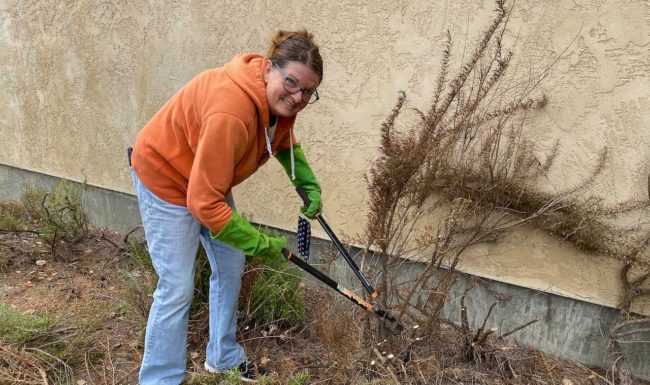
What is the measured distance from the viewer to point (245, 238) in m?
2.20

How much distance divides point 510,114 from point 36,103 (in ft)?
16.0

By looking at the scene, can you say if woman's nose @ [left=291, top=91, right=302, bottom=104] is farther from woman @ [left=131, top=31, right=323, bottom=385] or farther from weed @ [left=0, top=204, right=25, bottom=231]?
weed @ [left=0, top=204, right=25, bottom=231]

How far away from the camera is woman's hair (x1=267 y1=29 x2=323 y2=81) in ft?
6.90

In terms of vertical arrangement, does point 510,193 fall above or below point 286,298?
above

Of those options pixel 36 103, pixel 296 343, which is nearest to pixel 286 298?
pixel 296 343

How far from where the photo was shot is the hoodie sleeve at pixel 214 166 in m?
2.04

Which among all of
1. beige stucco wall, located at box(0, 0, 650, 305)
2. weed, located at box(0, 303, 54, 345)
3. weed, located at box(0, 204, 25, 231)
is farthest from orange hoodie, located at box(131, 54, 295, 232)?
weed, located at box(0, 204, 25, 231)

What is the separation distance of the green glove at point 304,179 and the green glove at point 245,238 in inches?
21.1

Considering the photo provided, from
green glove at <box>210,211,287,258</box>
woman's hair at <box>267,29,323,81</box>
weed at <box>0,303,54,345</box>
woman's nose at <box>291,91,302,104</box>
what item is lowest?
weed at <box>0,303,54,345</box>

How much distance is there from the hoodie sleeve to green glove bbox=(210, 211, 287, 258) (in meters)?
0.03

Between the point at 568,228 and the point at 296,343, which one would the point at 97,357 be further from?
the point at 568,228

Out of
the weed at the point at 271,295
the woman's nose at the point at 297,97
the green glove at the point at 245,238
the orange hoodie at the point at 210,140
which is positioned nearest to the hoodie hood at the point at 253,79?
the orange hoodie at the point at 210,140

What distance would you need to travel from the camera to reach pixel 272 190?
4.21m

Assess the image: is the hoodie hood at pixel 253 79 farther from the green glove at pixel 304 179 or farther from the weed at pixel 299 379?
the weed at pixel 299 379
